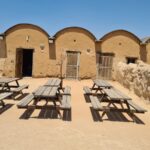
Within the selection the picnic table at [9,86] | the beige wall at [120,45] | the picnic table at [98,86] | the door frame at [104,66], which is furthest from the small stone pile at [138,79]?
the picnic table at [9,86]

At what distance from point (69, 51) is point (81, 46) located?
894mm

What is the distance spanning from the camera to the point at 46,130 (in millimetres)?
5480

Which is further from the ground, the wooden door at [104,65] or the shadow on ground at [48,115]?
the wooden door at [104,65]

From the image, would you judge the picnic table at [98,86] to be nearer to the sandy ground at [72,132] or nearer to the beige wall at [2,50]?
the sandy ground at [72,132]

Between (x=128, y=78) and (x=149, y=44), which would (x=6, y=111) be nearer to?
(x=128, y=78)

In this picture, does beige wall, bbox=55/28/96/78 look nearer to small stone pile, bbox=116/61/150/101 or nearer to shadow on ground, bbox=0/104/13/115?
small stone pile, bbox=116/61/150/101

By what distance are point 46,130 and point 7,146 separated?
1.25 meters

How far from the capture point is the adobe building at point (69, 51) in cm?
1603

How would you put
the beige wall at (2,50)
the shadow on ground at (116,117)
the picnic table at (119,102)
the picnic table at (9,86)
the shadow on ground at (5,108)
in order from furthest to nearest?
1. the beige wall at (2,50)
2. the picnic table at (9,86)
3. the shadow on ground at (5,108)
4. the shadow on ground at (116,117)
5. the picnic table at (119,102)

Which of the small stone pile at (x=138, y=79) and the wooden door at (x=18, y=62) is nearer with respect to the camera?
the small stone pile at (x=138, y=79)

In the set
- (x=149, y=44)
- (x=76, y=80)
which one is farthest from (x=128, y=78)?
(x=149, y=44)

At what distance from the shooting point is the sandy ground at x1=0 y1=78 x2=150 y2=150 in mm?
4594

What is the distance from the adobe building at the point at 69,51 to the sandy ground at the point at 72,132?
9.00 meters

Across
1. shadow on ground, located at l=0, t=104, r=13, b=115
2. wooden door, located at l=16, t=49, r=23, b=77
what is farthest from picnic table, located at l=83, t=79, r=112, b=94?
wooden door, located at l=16, t=49, r=23, b=77
